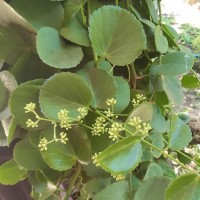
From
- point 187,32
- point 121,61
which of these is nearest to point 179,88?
point 121,61

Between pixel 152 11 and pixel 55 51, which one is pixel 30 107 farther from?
pixel 152 11

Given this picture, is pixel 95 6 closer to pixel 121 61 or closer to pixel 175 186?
pixel 121 61

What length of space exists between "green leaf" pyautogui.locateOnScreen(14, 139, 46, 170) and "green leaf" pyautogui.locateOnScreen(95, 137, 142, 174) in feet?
0.32

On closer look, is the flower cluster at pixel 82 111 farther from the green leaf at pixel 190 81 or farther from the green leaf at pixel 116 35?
the green leaf at pixel 190 81

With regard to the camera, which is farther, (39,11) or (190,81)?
(190,81)

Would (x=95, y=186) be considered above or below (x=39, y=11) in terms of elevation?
below

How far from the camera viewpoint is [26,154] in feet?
1.13

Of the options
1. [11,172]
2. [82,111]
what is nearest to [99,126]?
[82,111]

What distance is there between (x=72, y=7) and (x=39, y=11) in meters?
0.03

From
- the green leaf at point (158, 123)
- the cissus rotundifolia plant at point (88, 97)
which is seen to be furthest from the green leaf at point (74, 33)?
the green leaf at point (158, 123)

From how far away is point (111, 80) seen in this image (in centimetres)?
30

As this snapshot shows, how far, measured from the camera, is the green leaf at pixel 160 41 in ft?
1.13

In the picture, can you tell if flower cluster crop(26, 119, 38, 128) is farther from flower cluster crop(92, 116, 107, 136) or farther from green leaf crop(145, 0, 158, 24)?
green leaf crop(145, 0, 158, 24)

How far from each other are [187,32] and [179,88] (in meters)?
1.81
